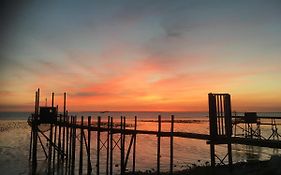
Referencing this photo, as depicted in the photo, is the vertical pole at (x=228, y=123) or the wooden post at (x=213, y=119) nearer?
the vertical pole at (x=228, y=123)

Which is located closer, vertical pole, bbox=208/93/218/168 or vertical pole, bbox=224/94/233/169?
vertical pole, bbox=224/94/233/169

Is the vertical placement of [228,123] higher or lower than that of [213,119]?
lower

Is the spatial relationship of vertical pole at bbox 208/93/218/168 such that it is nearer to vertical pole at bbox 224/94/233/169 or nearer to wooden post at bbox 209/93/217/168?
wooden post at bbox 209/93/217/168

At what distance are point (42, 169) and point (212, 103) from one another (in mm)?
19391

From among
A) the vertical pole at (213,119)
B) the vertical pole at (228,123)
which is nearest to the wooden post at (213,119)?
the vertical pole at (213,119)

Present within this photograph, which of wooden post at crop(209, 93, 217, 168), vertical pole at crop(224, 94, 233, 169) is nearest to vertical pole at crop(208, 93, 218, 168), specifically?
wooden post at crop(209, 93, 217, 168)

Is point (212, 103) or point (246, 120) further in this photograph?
point (246, 120)

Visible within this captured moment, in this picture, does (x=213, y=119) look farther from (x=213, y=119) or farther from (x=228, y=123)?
(x=228, y=123)

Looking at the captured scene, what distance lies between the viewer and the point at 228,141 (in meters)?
13.9

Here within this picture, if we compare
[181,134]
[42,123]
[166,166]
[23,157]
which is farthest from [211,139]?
[23,157]

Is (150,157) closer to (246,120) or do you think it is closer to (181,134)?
(246,120)

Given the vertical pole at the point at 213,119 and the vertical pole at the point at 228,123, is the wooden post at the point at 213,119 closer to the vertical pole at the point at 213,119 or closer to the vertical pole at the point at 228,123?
the vertical pole at the point at 213,119

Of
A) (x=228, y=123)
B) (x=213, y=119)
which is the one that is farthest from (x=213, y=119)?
(x=228, y=123)

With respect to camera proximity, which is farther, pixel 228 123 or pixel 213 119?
pixel 213 119
